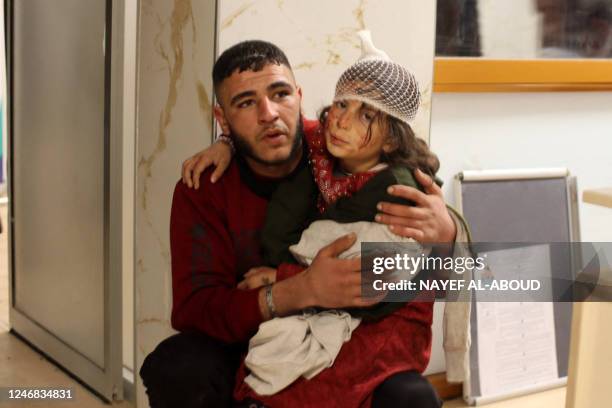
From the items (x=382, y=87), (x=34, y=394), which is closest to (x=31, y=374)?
(x=34, y=394)

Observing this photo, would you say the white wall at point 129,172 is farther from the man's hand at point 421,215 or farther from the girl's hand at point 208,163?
the man's hand at point 421,215

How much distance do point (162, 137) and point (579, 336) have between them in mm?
1239

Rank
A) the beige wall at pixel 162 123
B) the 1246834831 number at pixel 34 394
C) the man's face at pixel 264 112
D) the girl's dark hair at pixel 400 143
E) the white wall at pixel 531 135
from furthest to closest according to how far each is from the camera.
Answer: the white wall at pixel 531 135 → the 1246834831 number at pixel 34 394 → the beige wall at pixel 162 123 → the man's face at pixel 264 112 → the girl's dark hair at pixel 400 143

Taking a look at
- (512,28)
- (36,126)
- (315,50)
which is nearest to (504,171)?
(512,28)

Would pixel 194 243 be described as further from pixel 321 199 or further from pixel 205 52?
pixel 205 52

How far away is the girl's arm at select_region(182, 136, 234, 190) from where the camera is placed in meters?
1.82

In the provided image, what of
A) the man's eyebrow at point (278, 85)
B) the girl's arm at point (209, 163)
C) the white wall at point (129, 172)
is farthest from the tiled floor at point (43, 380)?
the man's eyebrow at point (278, 85)

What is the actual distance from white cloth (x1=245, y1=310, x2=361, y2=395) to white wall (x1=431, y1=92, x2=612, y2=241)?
111cm

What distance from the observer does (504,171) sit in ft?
8.87

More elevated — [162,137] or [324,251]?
[162,137]

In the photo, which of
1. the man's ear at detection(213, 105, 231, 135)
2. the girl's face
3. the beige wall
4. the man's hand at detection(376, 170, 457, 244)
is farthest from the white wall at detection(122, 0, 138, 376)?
the man's hand at detection(376, 170, 457, 244)

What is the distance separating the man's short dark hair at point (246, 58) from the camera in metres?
1.81

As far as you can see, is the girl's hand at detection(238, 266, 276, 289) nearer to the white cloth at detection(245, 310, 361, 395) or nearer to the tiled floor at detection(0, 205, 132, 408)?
the white cloth at detection(245, 310, 361, 395)

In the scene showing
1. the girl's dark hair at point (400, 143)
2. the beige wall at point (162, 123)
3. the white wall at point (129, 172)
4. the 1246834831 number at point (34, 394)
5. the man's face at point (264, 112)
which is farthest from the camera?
the 1246834831 number at point (34, 394)
